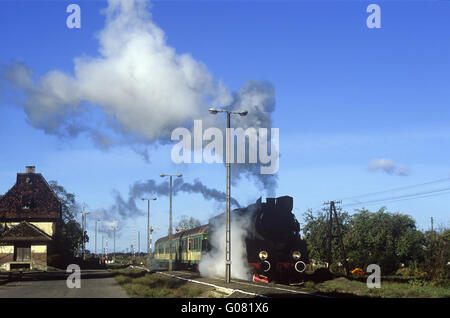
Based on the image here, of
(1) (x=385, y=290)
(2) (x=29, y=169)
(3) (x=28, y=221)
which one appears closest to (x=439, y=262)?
(1) (x=385, y=290)

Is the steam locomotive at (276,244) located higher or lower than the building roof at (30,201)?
lower

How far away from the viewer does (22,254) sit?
63156mm

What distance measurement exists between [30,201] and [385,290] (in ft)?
193

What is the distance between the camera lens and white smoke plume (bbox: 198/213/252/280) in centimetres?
2900

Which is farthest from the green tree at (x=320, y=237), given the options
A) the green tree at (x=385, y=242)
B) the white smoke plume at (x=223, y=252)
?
the white smoke plume at (x=223, y=252)

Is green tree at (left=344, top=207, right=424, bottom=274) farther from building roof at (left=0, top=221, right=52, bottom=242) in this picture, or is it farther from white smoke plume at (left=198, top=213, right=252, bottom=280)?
building roof at (left=0, top=221, right=52, bottom=242)

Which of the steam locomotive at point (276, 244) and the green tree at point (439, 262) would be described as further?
the green tree at point (439, 262)

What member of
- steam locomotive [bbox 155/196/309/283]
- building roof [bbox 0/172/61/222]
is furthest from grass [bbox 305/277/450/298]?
building roof [bbox 0/172/61/222]

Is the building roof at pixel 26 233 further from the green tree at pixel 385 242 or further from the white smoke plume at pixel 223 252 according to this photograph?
the green tree at pixel 385 242

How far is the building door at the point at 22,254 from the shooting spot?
206 ft

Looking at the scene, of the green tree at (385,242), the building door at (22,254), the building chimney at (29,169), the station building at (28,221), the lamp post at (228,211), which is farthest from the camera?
the building chimney at (29,169)

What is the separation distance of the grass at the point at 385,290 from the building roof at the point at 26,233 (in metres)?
43.5
